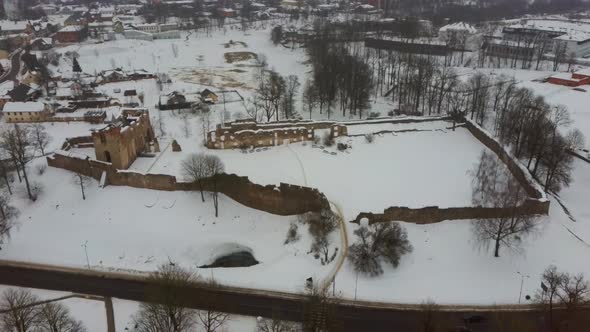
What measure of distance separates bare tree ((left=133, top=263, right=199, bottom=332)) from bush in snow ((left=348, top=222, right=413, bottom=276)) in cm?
1236

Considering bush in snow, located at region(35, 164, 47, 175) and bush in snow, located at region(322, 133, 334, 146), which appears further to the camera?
bush in snow, located at region(322, 133, 334, 146)

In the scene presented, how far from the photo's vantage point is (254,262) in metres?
38.0

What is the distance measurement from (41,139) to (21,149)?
791cm

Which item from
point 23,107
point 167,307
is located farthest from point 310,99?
point 167,307

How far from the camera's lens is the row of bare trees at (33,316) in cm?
2808

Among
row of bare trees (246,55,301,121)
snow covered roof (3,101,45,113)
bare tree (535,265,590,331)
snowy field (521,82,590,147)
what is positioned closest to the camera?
bare tree (535,265,590,331)

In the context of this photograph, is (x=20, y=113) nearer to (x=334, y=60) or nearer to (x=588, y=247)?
(x=334, y=60)

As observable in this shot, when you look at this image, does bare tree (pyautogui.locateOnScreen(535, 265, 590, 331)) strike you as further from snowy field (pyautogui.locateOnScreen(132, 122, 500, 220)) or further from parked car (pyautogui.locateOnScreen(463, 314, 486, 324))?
snowy field (pyautogui.locateOnScreen(132, 122, 500, 220))

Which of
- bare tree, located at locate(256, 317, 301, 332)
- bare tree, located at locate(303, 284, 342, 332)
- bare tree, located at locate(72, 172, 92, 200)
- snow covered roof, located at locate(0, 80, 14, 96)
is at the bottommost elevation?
bare tree, located at locate(256, 317, 301, 332)

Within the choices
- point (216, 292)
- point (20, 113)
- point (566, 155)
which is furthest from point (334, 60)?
point (216, 292)

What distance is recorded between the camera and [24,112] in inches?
2591

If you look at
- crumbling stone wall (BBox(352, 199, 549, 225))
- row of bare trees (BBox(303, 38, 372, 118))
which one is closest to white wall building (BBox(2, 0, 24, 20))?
row of bare trees (BBox(303, 38, 372, 118))

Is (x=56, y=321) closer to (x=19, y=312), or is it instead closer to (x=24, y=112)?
Answer: (x=19, y=312)

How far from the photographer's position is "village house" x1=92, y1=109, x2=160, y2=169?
46844mm
